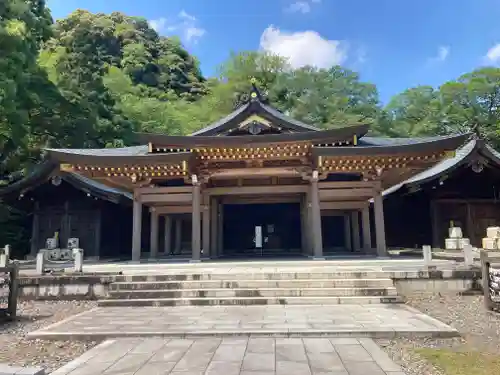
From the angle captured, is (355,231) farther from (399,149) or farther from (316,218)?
(399,149)

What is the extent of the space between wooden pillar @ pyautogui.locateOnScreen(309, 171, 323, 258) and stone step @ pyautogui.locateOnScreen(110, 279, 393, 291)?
4220 mm

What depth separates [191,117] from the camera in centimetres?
4362

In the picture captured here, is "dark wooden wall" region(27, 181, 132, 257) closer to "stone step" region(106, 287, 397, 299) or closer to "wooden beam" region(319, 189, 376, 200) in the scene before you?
"stone step" region(106, 287, 397, 299)

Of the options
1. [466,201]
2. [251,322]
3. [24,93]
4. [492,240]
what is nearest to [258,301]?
[251,322]

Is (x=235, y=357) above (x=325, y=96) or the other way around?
the other way around

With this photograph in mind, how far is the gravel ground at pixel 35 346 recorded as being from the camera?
4.84 meters

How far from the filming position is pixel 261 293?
27.0 ft

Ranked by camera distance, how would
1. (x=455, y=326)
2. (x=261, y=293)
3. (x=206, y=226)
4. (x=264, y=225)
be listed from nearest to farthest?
(x=455, y=326)
(x=261, y=293)
(x=206, y=226)
(x=264, y=225)

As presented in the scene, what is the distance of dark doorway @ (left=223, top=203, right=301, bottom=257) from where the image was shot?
19.4 m

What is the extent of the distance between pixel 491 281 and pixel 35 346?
8.29 meters

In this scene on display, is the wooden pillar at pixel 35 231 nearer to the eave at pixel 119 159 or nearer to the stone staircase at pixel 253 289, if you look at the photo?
the eave at pixel 119 159

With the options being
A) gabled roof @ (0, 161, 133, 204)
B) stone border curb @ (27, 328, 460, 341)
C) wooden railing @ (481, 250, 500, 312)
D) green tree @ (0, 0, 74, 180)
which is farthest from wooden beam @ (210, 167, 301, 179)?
green tree @ (0, 0, 74, 180)

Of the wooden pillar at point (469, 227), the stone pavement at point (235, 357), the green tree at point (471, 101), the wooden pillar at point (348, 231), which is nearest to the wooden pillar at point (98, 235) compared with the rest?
the wooden pillar at point (348, 231)

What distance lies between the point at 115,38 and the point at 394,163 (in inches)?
2184
